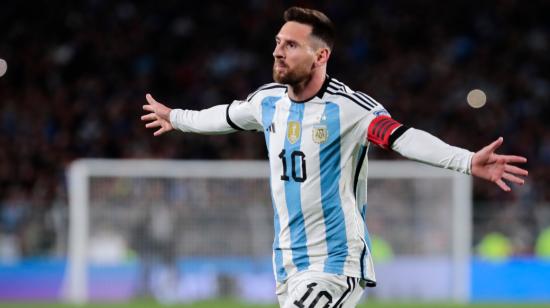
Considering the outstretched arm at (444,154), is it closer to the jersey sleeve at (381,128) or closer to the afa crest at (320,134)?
the jersey sleeve at (381,128)

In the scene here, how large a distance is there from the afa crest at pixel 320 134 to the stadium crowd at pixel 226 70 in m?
13.5

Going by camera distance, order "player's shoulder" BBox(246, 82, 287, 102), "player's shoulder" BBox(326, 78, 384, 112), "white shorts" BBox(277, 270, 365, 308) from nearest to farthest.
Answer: "white shorts" BBox(277, 270, 365, 308), "player's shoulder" BBox(326, 78, 384, 112), "player's shoulder" BBox(246, 82, 287, 102)

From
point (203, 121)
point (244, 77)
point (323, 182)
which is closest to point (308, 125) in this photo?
point (323, 182)

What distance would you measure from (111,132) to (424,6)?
813 centimetres

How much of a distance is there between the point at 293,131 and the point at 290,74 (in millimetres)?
316

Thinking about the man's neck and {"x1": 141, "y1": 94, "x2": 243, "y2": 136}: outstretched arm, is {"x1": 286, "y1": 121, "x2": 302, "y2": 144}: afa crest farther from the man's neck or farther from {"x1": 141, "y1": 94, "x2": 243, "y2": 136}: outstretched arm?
{"x1": 141, "y1": 94, "x2": 243, "y2": 136}: outstretched arm

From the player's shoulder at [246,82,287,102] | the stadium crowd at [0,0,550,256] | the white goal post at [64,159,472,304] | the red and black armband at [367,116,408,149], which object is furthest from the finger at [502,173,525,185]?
the stadium crowd at [0,0,550,256]

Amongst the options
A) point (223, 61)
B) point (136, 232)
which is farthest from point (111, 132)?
point (136, 232)

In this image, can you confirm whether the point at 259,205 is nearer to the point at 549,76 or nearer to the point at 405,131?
the point at 549,76

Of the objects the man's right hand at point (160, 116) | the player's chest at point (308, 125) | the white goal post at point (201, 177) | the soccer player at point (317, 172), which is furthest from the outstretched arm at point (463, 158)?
the white goal post at point (201, 177)

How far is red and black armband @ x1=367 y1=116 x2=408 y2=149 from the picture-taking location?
572 cm

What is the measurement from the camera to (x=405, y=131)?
18.7 feet

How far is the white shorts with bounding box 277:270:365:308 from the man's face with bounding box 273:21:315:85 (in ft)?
3.39

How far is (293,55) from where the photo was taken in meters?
6.07
